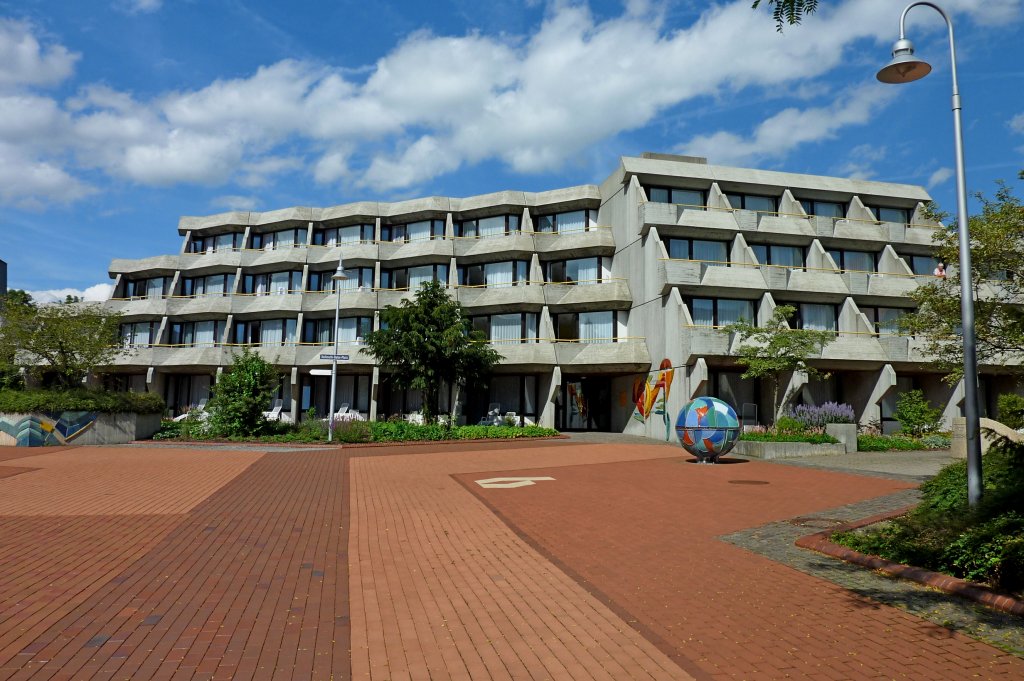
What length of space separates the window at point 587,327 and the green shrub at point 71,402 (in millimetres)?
20910

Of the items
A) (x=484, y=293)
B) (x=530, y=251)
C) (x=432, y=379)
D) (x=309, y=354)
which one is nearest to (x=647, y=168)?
(x=530, y=251)

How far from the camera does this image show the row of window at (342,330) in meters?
36.5

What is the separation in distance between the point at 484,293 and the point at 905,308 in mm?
23035

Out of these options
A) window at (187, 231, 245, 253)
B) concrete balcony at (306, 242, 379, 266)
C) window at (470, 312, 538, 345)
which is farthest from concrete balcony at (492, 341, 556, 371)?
window at (187, 231, 245, 253)

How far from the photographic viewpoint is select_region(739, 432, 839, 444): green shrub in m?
23.3

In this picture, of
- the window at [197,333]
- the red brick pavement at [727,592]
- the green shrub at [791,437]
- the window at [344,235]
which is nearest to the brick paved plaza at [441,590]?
the red brick pavement at [727,592]

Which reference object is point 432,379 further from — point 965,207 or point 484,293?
point 965,207

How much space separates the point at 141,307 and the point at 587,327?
3122cm

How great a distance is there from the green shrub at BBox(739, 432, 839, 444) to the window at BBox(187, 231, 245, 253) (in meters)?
37.4

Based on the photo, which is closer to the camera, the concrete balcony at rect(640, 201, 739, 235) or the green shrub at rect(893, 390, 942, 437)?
the green shrub at rect(893, 390, 942, 437)

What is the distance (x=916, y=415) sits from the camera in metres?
31.7

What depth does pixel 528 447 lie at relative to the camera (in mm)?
26594

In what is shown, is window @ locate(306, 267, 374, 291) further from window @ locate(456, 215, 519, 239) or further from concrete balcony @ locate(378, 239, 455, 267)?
window @ locate(456, 215, 519, 239)

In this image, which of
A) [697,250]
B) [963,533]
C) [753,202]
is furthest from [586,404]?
[963,533]
